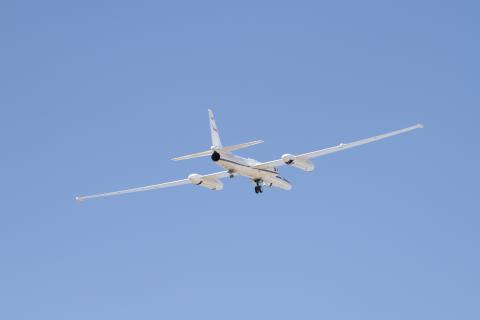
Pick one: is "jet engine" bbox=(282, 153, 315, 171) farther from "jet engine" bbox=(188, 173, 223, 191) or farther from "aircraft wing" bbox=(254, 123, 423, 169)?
"jet engine" bbox=(188, 173, 223, 191)

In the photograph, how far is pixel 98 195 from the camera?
69.6 meters

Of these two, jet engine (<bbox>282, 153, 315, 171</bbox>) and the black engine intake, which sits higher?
jet engine (<bbox>282, 153, 315, 171</bbox>)

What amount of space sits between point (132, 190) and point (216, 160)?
8.53 metres

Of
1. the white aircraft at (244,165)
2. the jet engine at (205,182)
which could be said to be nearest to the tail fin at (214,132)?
the white aircraft at (244,165)

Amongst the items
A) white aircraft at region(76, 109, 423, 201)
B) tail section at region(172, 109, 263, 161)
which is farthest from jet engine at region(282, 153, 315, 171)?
tail section at region(172, 109, 263, 161)

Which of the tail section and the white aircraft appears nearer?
the tail section

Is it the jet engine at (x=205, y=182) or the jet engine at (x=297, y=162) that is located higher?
the jet engine at (x=297, y=162)

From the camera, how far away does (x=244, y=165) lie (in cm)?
6938

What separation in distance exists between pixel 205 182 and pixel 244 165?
3436mm

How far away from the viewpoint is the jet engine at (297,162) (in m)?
68.9

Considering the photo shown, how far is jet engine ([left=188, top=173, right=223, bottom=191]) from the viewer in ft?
232

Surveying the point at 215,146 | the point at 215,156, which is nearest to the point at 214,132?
the point at 215,146

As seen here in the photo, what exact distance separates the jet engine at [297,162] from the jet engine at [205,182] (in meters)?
5.41

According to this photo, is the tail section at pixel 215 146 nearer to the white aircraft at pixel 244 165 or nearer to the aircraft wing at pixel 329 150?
the white aircraft at pixel 244 165
